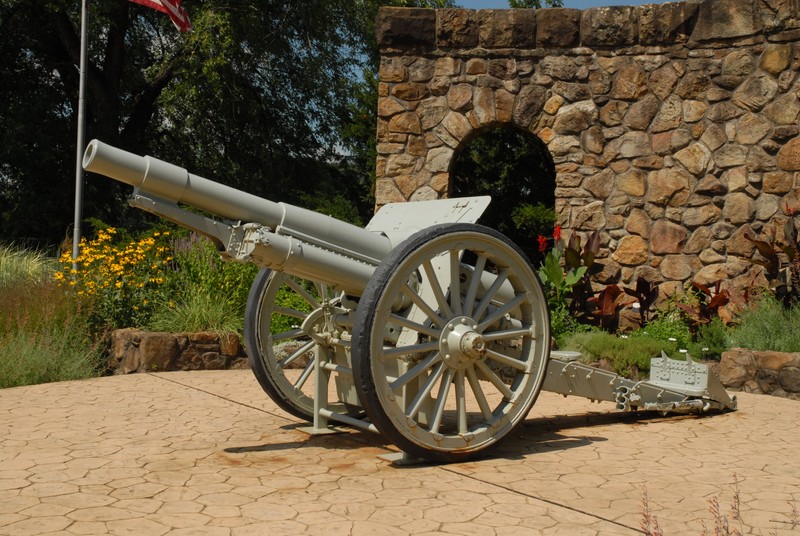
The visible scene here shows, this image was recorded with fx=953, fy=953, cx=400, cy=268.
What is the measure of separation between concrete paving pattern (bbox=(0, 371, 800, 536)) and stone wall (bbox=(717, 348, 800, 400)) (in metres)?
0.82

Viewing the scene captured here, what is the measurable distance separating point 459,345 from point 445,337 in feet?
0.28

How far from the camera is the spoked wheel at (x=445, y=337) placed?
14.9 feet

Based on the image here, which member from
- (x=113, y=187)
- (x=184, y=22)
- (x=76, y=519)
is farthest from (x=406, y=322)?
(x=113, y=187)

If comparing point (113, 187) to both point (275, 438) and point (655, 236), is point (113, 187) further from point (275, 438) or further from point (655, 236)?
point (275, 438)

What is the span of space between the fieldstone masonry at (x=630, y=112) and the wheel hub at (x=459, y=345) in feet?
17.6

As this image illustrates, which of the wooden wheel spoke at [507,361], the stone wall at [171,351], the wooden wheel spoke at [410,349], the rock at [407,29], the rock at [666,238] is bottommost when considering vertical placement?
the stone wall at [171,351]

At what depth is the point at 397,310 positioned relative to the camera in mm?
5035

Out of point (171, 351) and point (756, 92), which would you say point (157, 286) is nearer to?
point (171, 351)

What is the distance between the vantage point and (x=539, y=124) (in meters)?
10.0

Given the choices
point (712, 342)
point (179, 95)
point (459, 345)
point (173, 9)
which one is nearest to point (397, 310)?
point (459, 345)

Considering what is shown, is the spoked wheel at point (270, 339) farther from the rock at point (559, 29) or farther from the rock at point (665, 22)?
the rock at point (665, 22)

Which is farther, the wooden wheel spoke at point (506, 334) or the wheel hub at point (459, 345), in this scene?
the wooden wheel spoke at point (506, 334)

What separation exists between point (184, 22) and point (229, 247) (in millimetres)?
7769

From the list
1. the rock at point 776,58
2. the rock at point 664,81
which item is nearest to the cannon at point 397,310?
the rock at point 664,81
